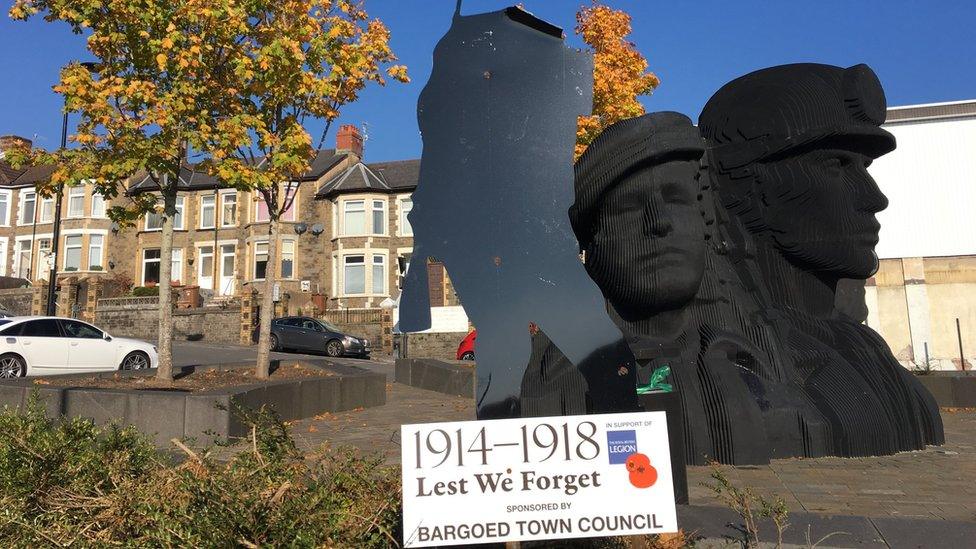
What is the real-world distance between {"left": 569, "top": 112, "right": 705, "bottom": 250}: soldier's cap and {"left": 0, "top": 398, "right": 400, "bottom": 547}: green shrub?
168 inches

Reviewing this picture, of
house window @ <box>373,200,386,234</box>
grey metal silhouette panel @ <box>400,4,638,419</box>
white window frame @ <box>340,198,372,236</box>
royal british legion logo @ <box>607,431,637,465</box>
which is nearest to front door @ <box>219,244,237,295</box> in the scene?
white window frame @ <box>340,198,372,236</box>

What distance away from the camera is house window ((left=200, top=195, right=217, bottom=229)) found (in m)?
43.2

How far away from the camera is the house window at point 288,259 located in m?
41.1

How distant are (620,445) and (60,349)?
51.4ft

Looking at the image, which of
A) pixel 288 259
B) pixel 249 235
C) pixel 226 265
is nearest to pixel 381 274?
pixel 288 259

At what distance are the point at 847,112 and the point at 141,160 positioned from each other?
1013 centimetres

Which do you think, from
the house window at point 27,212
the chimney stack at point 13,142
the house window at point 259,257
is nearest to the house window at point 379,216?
the house window at point 259,257

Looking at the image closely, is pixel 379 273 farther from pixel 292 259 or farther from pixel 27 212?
pixel 27 212

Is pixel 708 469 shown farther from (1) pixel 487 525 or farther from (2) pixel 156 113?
(2) pixel 156 113

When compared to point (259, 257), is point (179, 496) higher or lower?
lower

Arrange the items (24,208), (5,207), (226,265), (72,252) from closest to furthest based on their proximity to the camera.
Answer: (226,265) < (72,252) < (24,208) < (5,207)

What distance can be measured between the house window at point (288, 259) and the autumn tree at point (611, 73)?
25285mm

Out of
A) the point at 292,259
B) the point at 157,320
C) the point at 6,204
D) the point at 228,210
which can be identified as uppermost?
the point at 6,204

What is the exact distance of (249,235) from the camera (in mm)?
41562
